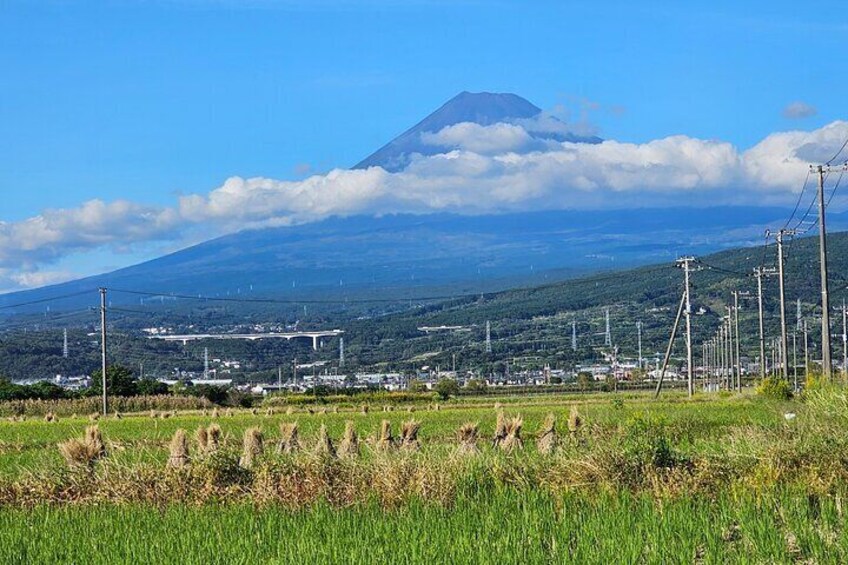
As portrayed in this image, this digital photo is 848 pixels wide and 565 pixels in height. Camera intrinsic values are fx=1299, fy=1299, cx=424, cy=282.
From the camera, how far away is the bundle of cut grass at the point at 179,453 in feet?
51.6

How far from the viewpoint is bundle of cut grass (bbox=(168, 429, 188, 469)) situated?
15.7 m

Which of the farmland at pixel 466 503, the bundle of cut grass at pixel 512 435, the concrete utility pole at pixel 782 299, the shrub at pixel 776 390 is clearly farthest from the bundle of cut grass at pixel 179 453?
the concrete utility pole at pixel 782 299

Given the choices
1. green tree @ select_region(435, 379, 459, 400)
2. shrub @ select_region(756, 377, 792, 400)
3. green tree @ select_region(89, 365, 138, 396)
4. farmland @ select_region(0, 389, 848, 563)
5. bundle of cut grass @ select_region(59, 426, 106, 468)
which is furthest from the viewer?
green tree @ select_region(435, 379, 459, 400)

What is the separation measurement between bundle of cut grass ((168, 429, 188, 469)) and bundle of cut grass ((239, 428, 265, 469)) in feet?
2.37

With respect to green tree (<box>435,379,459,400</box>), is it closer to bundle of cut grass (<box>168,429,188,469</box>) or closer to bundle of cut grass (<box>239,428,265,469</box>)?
bundle of cut grass (<box>239,428,265,469</box>)

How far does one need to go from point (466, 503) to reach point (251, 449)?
4608mm

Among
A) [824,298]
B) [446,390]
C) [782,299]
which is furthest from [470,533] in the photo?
[446,390]

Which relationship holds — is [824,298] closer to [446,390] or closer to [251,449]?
[251,449]

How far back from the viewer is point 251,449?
16984 millimetres

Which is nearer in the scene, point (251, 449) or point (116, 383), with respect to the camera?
point (251, 449)

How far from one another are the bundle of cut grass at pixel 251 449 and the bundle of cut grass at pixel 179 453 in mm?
724

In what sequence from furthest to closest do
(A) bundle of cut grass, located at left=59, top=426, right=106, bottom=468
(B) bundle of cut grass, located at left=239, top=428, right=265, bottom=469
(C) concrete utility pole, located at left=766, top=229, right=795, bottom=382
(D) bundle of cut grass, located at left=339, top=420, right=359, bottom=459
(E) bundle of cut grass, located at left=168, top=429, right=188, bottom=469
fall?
1. (C) concrete utility pole, located at left=766, top=229, right=795, bottom=382
2. (D) bundle of cut grass, located at left=339, top=420, right=359, bottom=459
3. (A) bundle of cut grass, located at left=59, top=426, right=106, bottom=468
4. (E) bundle of cut grass, located at left=168, top=429, right=188, bottom=469
5. (B) bundle of cut grass, located at left=239, top=428, right=265, bottom=469

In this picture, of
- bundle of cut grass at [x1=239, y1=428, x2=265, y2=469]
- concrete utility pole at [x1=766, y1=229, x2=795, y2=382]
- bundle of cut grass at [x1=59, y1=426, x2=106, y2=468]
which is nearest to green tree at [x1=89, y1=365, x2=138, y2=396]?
concrete utility pole at [x1=766, y1=229, x2=795, y2=382]

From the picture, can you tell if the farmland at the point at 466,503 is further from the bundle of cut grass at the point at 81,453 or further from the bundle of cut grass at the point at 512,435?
the bundle of cut grass at the point at 512,435
